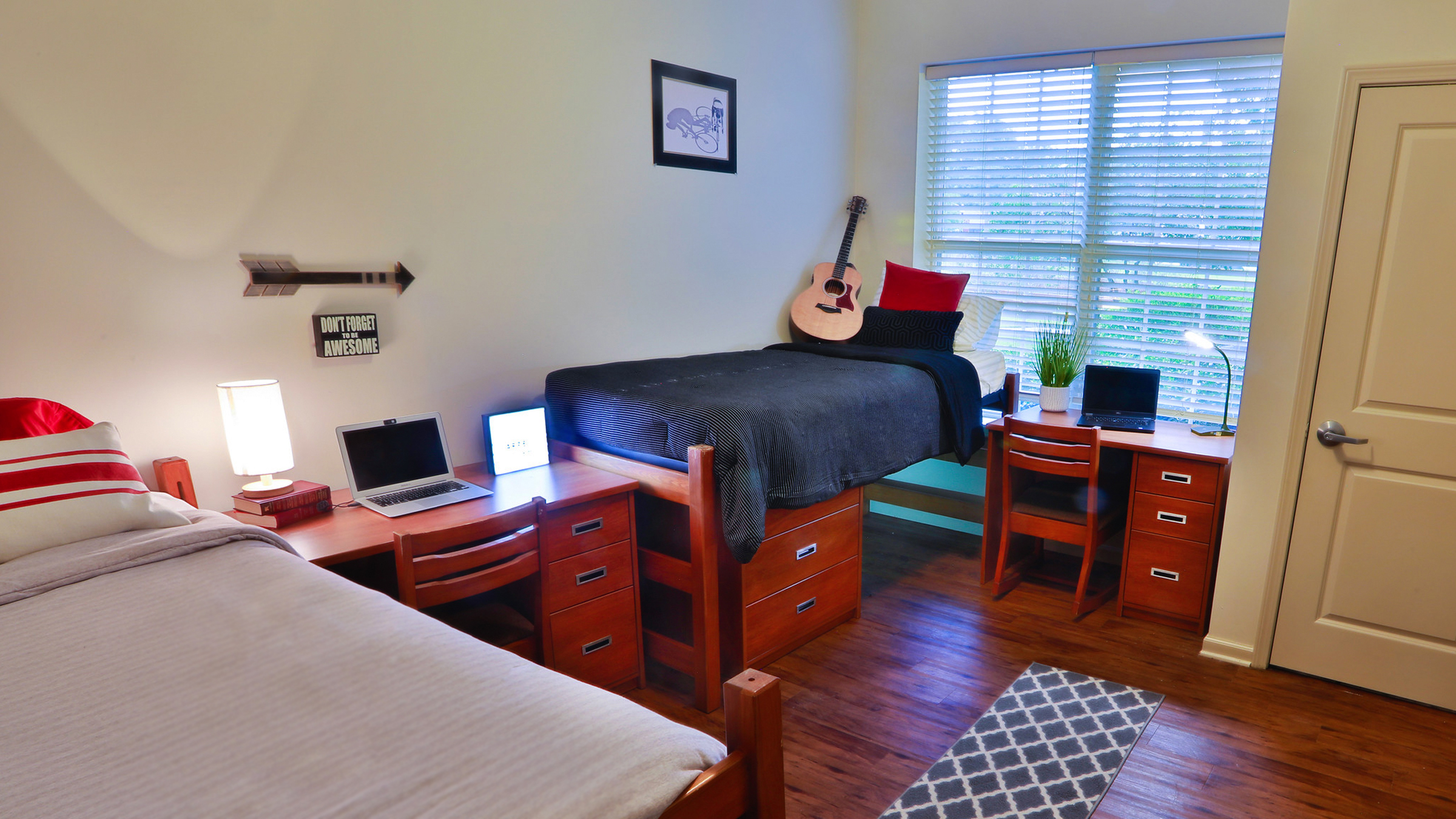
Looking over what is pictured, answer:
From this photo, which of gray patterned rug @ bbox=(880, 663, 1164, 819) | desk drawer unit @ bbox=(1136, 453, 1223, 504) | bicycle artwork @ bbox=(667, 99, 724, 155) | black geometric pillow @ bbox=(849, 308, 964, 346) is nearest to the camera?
gray patterned rug @ bbox=(880, 663, 1164, 819)

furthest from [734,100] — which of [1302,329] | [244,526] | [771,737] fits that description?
[771,737]

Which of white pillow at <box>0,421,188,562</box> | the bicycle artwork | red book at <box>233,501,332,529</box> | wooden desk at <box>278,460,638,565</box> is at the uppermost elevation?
the bicycle artwork

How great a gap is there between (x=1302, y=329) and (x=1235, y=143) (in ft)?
4.07

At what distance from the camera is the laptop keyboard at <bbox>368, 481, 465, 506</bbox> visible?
2273 mm

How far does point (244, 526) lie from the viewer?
167cm

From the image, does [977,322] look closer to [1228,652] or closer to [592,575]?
[1228,652]

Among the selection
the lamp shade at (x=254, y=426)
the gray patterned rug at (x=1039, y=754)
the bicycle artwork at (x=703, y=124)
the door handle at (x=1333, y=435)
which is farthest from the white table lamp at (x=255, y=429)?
the door handle at (x=1333, y=435)

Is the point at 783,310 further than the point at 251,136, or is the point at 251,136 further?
the point at 783,310

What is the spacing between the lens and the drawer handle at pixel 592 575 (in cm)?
234

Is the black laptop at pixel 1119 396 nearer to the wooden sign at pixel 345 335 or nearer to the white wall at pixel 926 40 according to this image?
the white wall at pixel 926 40

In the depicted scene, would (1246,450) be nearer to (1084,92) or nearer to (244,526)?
(1084,92)

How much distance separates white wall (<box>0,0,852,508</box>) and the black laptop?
1604mm

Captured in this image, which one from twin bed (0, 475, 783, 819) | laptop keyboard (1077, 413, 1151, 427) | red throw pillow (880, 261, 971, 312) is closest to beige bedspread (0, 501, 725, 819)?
twin bed (0, 475, 783, 819)

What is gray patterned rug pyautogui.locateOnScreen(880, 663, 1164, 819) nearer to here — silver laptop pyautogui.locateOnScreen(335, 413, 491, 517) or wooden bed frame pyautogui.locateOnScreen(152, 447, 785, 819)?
wooden bed frame pyautogui.locateOnScreen(152, 447, 785, 819)
